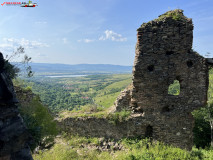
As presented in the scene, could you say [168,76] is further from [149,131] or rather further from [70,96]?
[70,96]

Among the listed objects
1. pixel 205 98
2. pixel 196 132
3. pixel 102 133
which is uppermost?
pixel 205 98

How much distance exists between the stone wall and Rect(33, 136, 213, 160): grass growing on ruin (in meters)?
0.53

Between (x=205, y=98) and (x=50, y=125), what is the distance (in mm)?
8647

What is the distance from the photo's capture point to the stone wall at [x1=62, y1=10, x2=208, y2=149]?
301 inches

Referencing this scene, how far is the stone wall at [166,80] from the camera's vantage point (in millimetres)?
7641

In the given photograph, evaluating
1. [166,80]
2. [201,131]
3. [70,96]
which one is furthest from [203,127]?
[70,96]

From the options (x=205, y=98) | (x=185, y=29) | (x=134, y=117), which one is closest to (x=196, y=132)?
(x=205, y=98)

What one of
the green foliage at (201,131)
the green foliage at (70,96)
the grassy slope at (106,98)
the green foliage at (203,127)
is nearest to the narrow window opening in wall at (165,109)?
the green foliage at (70,96)

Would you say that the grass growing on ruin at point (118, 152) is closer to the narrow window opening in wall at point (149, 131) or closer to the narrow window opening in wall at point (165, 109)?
the narrow window opening in wall at point (149, 131)

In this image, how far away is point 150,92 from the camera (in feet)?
26.2

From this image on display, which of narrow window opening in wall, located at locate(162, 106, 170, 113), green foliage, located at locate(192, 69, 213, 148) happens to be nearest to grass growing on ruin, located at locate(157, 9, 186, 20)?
narrow window opening in wall, located at locate(162, 106, 170, 113)

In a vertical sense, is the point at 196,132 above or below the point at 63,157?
below

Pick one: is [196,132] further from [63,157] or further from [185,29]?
[63,157]

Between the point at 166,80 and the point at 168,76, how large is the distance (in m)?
0.23
